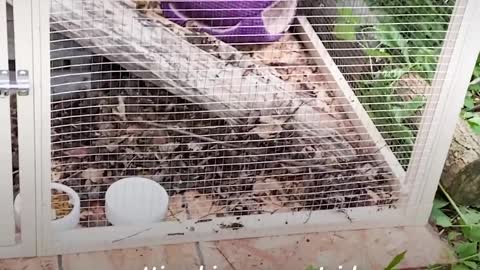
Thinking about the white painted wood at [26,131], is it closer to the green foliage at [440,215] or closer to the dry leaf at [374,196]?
the dry leaf at [374,196]

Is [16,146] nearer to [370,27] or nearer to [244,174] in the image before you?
[244,174]

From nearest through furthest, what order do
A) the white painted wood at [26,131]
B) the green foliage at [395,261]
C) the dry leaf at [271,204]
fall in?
the white painted wood at [26,131], the green foliage at [395,261], the dry leaf at [271,204]

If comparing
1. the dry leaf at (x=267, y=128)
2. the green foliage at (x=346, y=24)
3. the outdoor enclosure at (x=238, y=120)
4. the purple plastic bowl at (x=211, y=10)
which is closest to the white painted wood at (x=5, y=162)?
the outdoor enclosure at (x=238, y=120)

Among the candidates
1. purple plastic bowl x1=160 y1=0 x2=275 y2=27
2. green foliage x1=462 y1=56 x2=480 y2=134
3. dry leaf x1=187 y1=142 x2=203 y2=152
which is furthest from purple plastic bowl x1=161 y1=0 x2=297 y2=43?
green foliage x1=462 y1=56 x2=480 y2=134

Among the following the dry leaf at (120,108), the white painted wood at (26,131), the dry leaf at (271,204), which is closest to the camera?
the white painted wood at (26,131)

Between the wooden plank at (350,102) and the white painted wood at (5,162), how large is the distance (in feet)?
1.98

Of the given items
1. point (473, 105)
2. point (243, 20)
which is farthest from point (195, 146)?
point (473, 105)

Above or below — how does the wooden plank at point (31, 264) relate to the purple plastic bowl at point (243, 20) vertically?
below

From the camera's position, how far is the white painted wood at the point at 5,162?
141cm

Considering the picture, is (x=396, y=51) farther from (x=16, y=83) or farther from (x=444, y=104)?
(x=16, y=83)

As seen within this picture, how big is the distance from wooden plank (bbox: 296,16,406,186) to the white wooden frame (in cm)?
57

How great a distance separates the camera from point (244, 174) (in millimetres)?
1811

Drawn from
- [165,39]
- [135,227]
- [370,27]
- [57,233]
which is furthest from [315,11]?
[57,233]

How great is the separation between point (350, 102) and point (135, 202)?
498mm
